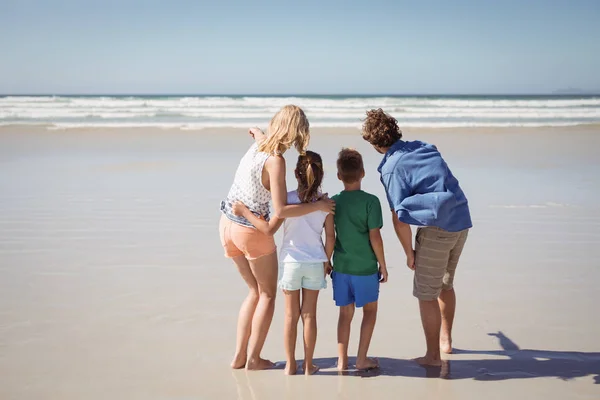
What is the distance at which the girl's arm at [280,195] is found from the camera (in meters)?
3.23

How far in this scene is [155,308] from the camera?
14.7ft

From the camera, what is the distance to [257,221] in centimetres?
333

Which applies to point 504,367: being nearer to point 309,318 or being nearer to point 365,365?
point 365,365

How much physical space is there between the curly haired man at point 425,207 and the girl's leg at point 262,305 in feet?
2.67

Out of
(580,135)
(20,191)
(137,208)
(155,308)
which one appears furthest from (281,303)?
(580,135)

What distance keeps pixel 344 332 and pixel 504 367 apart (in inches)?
42.1

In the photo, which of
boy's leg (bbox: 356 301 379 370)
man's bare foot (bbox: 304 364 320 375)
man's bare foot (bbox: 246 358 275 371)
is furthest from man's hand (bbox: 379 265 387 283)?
man's bare foot (bbox: 246 358 275 371)

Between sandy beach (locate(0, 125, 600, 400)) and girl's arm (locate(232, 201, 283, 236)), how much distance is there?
921 millimetres

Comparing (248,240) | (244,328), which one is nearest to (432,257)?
(248,240)

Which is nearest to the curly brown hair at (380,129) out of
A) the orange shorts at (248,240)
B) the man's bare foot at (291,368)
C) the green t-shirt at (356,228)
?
the green t-shirt at (356,228)

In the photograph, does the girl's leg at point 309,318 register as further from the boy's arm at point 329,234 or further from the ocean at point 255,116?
the ocean at point 255,116

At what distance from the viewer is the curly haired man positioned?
11.0ft

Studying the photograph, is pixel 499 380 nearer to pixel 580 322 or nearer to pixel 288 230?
pixel 580 322

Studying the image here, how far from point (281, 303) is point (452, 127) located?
54.0ft
